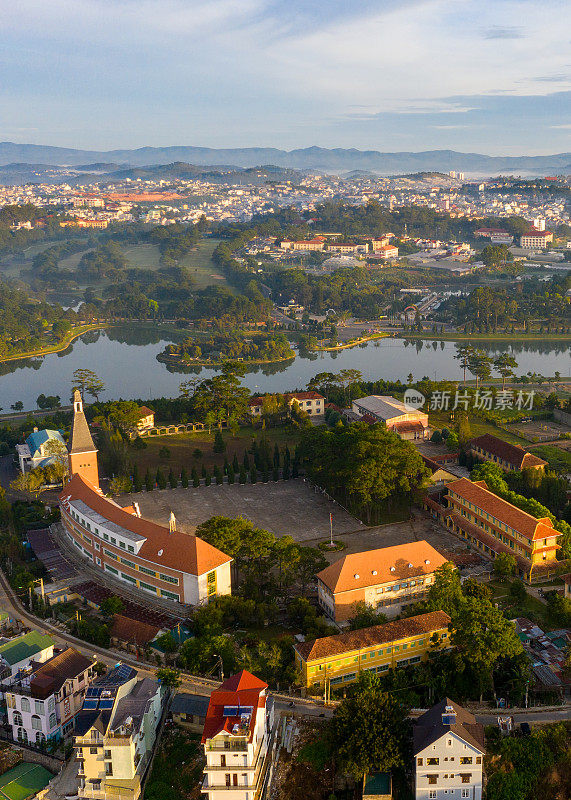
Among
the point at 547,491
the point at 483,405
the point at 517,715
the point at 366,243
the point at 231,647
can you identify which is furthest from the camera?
the point at 366,243

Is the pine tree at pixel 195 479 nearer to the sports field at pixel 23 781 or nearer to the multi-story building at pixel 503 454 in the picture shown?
the multi-story building at pixel 503 454

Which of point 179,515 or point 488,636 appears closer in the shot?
point 488,636

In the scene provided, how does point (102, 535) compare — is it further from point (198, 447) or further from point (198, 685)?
point (198, 447)

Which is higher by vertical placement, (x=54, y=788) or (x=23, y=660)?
(x=23, y=660)

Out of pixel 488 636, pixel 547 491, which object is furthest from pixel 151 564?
pixel 547 491

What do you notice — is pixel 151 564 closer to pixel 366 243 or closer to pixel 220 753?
pixel 220 753

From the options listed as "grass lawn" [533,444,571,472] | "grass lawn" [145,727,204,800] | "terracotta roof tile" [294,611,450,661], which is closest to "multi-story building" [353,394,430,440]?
"grass lawn" [533,444,571,472]
